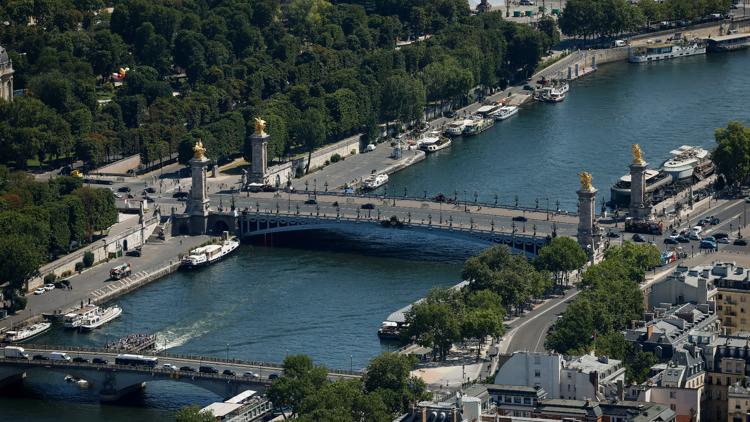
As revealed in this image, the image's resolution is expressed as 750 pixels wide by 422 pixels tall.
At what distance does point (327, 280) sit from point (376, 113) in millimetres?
37808

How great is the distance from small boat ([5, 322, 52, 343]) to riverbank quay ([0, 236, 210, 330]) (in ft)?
3.03

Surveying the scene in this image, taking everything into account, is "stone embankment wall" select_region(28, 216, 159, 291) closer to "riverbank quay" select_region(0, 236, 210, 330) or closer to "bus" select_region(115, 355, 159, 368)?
"riverbank quay" select_region(0, 236, 210, 330)

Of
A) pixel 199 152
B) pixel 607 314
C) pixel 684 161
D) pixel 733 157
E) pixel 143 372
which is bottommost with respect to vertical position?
pixel 143 372

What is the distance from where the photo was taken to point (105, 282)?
145m

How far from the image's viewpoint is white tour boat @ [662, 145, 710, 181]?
163 metres

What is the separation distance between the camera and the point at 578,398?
113 metres

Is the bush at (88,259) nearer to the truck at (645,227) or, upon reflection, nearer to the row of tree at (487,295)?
the row of tree at (487,295)

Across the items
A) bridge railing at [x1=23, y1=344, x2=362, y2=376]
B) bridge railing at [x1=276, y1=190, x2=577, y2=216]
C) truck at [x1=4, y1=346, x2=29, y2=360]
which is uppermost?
bridge railing at [x1=276, y1=190, x2=577, y2=216]

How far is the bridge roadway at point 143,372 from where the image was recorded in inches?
4820

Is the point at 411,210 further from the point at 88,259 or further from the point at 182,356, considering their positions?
the point at 182,356

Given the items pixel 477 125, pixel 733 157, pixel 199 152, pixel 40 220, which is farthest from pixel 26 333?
pixel 477 125

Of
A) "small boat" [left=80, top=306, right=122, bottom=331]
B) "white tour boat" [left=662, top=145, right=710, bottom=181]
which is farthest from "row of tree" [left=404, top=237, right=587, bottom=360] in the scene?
"white tour boat" [left=662, top=145, right=710, bottom=181]

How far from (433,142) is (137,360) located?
56903mm

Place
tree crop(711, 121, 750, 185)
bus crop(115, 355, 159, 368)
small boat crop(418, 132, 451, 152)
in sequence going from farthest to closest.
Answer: small boat crop(418, 132, 451, 152)
tree crop(711, 121, 750, 185)
bus crop(115, 355, 159, 368)
